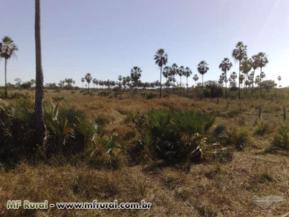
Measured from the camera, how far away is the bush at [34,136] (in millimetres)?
8711

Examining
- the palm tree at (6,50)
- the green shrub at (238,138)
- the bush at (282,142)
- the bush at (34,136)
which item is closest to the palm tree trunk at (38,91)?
the bush at (34,136)

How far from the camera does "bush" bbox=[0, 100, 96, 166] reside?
8.71 metres

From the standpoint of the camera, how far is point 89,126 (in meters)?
9.74

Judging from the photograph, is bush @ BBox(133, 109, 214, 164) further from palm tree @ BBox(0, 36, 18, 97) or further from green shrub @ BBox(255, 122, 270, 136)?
palm tree @ BBox(0, 36, 18, 97)

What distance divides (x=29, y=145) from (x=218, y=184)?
5565 mm

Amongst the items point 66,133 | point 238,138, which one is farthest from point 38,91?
point 238,138

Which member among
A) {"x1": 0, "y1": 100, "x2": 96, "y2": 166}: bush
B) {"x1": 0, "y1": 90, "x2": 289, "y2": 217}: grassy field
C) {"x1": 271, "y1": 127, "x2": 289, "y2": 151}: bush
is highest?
{"x1": 0, "y1": 100, "x2": 96, "y2": 166}: bush

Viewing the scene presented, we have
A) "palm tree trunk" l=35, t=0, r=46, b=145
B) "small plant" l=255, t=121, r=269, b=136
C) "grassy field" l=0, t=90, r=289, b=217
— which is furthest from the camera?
"small plant" l=255, t=121, r=269, b=136

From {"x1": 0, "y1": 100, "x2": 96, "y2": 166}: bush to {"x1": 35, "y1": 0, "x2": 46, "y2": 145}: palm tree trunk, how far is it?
184 millimetres

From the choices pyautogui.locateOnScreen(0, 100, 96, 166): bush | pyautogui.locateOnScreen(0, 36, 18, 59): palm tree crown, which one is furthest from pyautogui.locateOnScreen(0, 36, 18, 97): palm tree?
pyautogui.locateOnScreen(0, 100, 96, 166): bush

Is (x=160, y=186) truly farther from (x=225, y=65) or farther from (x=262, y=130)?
(x=225, y=65)

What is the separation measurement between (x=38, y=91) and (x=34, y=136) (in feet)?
4.75

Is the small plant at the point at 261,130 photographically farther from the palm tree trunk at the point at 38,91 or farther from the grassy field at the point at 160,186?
the palm tree trunk at the point at 38,91

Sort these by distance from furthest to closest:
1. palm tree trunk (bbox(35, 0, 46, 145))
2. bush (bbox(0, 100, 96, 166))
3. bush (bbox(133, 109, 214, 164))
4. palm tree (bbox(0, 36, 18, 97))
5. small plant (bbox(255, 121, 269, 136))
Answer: palm tree (bbox(0, 36, 18, 97)) → small plant (bbox(255, 121, 269, 136)) → bush (bbox(133, 109, 214, 164)) → palm tree trunk (bbox(35, 0, 46, 145)) → bush (bbox(0, 100, 96, 166))
